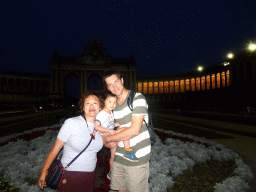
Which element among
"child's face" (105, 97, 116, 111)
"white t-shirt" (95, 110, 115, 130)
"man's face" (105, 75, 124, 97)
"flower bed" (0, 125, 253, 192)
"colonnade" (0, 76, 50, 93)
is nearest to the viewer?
"man's face" (105, 75, 124, 97)

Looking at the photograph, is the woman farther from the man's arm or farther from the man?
the man's arm

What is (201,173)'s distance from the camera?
4.60 m

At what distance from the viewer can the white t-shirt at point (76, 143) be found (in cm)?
236

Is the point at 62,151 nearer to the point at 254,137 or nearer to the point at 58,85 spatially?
the point at 254,137

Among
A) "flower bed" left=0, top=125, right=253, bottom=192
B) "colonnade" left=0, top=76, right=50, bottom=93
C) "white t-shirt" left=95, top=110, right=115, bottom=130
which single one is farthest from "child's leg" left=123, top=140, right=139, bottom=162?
"colonnade" left=0, top=76, right=50, bottom=93

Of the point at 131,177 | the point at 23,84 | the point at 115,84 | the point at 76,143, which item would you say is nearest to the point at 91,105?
the point at 115,84

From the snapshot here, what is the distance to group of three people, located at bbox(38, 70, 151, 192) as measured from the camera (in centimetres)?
236

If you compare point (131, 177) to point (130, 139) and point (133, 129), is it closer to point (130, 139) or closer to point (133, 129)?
point (130, 139)

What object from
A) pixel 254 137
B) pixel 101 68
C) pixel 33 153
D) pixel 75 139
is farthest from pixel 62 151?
pixel 101 68

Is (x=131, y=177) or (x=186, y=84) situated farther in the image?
(x=186, y=84)

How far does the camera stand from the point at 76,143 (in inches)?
93.7

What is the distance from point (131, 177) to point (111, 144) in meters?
0.63

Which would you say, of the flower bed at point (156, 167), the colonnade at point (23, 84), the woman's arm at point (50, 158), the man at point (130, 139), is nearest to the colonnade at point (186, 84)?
the colonnade at point (23, 84)

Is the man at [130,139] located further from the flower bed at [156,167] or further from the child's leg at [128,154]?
the flower bed at [156,167]
